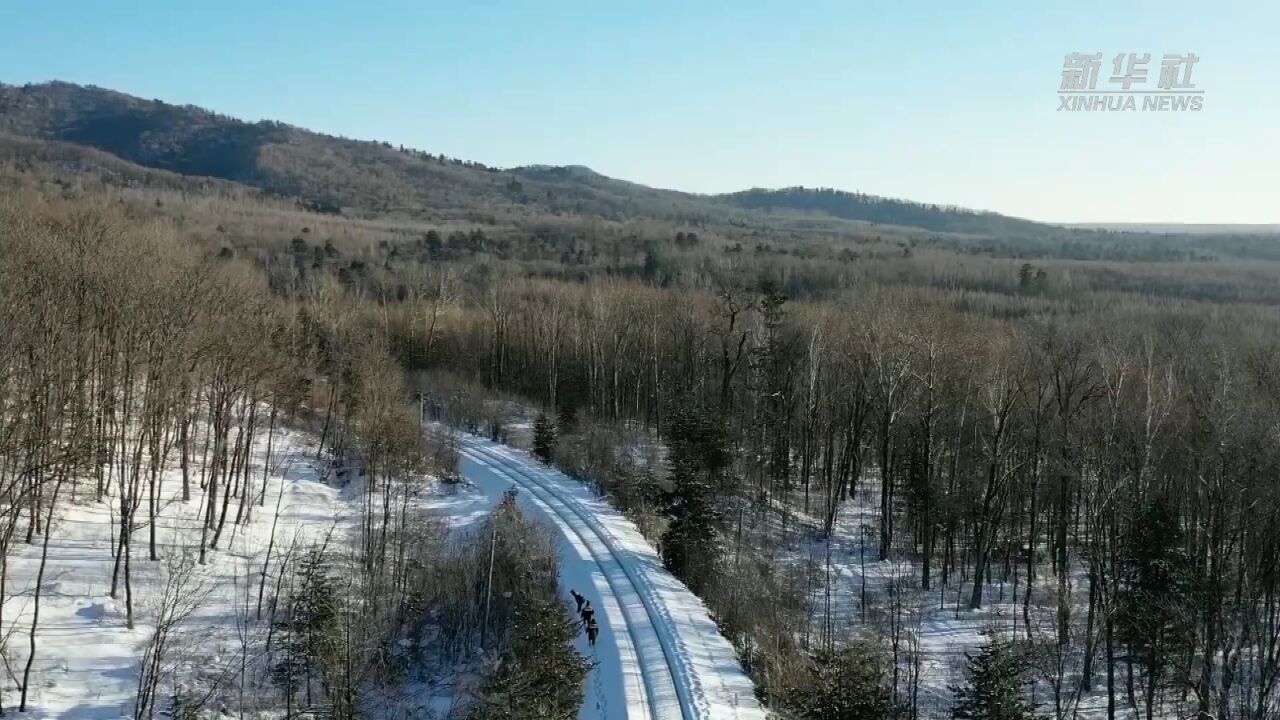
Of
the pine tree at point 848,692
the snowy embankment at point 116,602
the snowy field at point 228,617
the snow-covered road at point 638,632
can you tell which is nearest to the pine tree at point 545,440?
the snow-covered road at point 638,632

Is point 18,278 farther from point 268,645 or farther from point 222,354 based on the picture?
point 268,645

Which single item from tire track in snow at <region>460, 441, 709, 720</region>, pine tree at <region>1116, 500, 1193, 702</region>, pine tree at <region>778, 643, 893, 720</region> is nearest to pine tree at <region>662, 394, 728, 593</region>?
tire track in snow at <region>460, 441, 709, 720</region>

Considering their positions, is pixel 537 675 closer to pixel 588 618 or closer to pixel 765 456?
pixel 588 618

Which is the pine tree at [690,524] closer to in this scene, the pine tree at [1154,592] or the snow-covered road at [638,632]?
the snow-covered road at [638,632]

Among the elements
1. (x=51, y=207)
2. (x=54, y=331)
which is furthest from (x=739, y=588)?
(x=51, y=207)

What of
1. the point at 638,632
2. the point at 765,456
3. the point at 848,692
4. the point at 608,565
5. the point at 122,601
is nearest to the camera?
the point at 848,692

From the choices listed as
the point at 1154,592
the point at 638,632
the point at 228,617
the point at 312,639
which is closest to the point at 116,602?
the point at 228,617
